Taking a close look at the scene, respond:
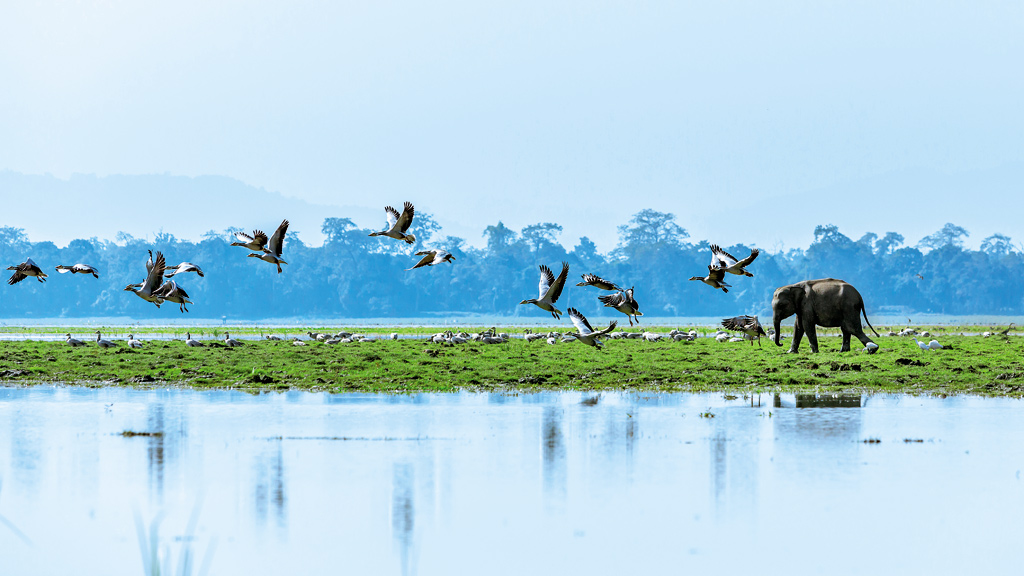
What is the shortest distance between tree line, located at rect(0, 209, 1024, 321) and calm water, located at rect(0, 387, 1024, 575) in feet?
399

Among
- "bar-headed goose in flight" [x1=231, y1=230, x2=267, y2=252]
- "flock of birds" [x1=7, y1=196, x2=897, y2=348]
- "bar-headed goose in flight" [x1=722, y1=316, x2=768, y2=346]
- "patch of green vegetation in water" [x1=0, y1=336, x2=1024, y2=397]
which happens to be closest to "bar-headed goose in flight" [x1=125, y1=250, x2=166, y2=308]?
"flock of birds" [x1=7, y1=196, x2=897, y2=348]

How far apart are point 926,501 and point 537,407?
30.8 ft

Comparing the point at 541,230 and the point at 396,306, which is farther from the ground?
the point at 541,230

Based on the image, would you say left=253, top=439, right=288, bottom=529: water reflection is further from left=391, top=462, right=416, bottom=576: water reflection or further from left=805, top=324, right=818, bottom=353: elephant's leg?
left=805, top=324, right=818, bottom=353: elephant's leg

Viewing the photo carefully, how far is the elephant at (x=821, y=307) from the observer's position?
102 feet

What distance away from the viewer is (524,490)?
1182cm

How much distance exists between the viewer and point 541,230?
534 feet

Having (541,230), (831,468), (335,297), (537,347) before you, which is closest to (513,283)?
(541,230)

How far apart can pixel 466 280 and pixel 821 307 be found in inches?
4802

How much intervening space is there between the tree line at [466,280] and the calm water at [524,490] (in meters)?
122

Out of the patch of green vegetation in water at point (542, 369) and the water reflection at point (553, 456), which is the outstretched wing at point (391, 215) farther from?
the water reflection at point (553, 456)

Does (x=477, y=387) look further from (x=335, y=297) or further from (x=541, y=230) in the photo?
(x=541, y=230)

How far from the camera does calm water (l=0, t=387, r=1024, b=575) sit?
366 inches

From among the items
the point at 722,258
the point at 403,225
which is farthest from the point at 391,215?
the point at 722,258
